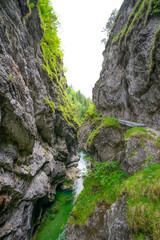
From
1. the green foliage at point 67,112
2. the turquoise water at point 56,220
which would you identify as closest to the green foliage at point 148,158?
the turquoise water at point 56,220

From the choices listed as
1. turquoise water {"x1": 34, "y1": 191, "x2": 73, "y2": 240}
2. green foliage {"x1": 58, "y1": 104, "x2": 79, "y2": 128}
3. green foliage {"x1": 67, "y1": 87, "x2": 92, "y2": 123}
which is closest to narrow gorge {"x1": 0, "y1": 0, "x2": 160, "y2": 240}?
turquoise water {"x1": 34, "y1": 191, "x2": 73, "y2": 240}

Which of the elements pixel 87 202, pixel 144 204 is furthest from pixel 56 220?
pixel 144 204

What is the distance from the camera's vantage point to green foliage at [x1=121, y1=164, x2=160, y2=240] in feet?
9.90

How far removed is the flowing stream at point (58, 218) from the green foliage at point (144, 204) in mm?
4444

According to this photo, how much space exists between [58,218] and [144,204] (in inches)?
456

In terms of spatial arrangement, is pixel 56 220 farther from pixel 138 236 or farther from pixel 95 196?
pixel 138 236

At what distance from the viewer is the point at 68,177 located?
18.8 metres

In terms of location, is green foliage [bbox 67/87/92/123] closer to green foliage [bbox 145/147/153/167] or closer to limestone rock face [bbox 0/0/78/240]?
limestone rock face [bbox 0/0/78/240]

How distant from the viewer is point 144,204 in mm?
3426

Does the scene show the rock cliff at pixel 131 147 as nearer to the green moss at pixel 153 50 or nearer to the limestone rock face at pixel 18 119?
the green moss at pixel 153 50

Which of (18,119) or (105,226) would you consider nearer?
(105,226)

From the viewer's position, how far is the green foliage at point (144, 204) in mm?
3018

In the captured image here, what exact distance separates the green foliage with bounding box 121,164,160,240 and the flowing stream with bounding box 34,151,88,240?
14.6 feet

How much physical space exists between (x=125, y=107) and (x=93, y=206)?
28.6 feet
